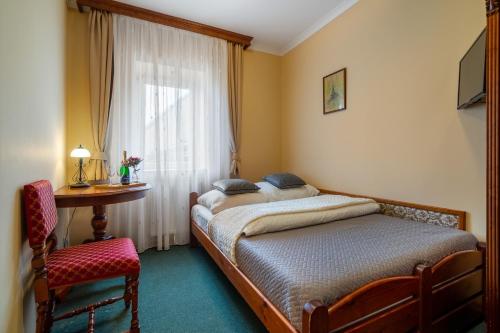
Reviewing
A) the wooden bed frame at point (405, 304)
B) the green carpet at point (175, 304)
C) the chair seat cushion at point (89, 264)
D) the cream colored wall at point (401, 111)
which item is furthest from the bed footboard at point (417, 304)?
the chair seat cushion at point (89, 264)

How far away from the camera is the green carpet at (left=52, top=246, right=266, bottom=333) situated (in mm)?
1520

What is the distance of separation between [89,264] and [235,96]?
2.54 m

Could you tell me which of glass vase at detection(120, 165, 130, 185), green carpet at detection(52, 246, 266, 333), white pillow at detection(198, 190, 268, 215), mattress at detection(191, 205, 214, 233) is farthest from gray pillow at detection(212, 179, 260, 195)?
glass vase at detection(120, 165, 130, 185)

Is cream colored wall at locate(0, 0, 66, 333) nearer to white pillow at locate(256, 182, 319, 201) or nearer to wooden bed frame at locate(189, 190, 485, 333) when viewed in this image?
wooden bed frame at locate(189, 190, 485, 333)

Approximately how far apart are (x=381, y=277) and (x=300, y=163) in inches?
91.3

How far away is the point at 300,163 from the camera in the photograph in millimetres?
3359

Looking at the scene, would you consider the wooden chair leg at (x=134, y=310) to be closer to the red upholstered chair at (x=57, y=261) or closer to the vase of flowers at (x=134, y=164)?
the red upholstered chair at (x=57, y=261)

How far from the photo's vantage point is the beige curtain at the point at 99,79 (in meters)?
2.51

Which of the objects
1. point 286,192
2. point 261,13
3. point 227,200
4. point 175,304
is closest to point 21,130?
point 175,304

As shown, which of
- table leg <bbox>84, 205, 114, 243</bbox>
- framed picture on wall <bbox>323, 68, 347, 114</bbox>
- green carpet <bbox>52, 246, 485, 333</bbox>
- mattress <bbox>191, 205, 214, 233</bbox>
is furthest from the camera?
framed picture on wall <bbox>323, 68, 347, 114</bbox>

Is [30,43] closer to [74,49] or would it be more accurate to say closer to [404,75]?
[74,49]

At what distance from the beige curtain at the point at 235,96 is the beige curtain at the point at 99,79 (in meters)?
1.42

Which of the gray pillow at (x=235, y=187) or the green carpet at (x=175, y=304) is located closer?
the green carpet at (x=175, y=304)

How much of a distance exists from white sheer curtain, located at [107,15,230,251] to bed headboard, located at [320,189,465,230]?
1953mm
